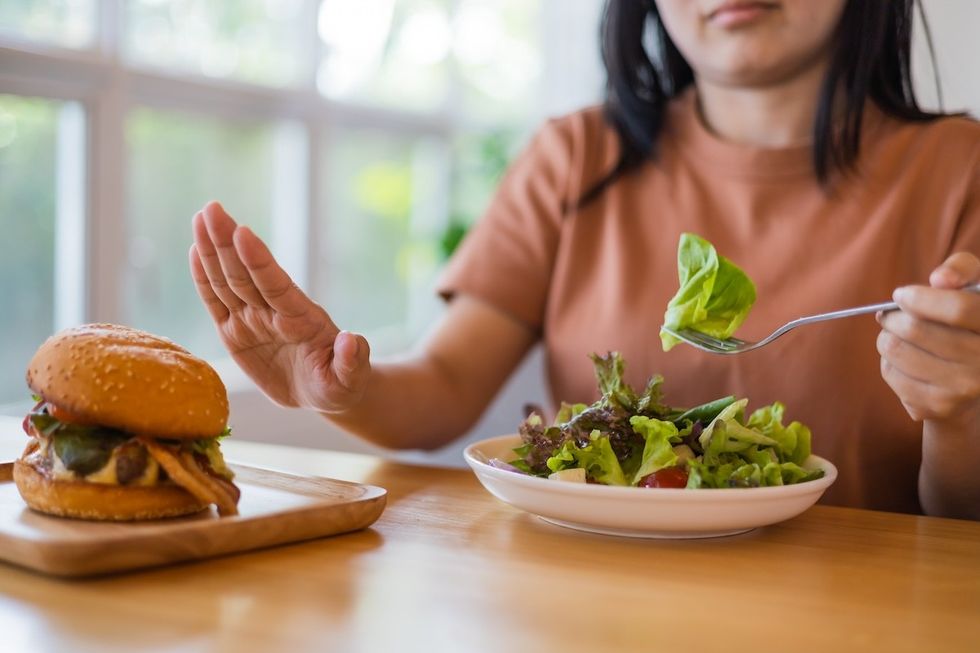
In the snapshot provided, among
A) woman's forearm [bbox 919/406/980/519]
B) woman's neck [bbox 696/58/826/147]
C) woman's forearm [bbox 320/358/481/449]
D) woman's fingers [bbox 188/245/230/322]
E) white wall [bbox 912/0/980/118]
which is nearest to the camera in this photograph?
woman's fingers [bbox 188/245/230/322]

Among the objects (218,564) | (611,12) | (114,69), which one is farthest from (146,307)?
(218,564)

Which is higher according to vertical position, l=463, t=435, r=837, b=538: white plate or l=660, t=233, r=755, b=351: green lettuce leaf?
l=660, t=233, r=755, b=351: green lettuce leaf

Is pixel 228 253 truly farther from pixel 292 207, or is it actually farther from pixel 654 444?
pixel 292 207

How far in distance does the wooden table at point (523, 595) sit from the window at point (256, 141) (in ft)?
4.94

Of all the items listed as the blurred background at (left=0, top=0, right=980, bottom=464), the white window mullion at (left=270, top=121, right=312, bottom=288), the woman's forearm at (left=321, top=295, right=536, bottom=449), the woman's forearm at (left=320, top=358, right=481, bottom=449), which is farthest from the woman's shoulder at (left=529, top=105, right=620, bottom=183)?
the white window mullion at (left=270, top=121, right=312, bottom=288)

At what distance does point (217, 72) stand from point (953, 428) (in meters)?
2.10

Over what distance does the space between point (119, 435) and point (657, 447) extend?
0.55 m

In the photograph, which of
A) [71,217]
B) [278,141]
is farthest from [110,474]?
[278,141]

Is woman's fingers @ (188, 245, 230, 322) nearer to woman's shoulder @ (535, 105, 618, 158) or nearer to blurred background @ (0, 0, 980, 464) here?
woman's shoulder @ (535, 105, 618, 158)

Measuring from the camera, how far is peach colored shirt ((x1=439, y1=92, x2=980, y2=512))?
1.69 metres

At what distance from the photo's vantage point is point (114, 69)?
91.7 inches

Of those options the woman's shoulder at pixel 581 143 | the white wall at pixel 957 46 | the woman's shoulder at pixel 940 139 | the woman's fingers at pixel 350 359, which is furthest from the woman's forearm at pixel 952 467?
the white wall at pixel 957 46

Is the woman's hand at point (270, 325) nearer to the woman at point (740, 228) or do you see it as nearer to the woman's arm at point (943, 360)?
the woman at point (740, 228)

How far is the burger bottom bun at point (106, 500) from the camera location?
972mm
